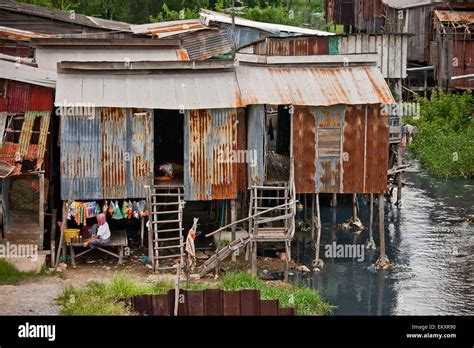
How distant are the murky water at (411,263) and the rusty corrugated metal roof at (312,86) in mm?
4656

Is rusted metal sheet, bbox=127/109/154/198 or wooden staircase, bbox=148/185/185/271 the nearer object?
wooden staircase, bbox=148/185/185/271

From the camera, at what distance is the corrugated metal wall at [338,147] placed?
25891 mm

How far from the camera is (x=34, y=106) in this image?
25.3m

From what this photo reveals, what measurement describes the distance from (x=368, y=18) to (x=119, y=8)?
13.3m

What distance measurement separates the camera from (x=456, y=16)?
43062mm

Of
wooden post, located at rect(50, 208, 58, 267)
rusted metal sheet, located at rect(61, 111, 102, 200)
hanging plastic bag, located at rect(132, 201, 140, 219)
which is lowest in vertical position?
wooden post, located at rect(50, 208, 58, 267)

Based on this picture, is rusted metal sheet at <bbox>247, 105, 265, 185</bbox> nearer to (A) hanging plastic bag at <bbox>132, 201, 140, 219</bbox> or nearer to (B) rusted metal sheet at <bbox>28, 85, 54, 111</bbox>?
(A) hanging plastic bag at <bbox>132, 201, 140, 219</bbox>

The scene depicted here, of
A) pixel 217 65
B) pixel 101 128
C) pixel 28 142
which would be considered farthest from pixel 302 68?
pixel 28 142

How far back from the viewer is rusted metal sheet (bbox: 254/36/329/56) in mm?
29422

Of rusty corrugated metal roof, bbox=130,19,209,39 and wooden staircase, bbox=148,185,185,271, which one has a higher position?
rusty corrugated metal roof, bbox=130,19,209,39

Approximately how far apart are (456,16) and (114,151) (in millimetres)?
23676

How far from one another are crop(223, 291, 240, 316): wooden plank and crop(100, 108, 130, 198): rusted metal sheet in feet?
21.8

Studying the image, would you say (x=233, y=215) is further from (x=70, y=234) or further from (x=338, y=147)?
(x=70, y=234)

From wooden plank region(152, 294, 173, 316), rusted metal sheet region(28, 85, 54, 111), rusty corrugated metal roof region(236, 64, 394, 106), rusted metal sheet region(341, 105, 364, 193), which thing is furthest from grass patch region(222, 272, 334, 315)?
rusted metal sheet region(28, 85, 54, 111)
